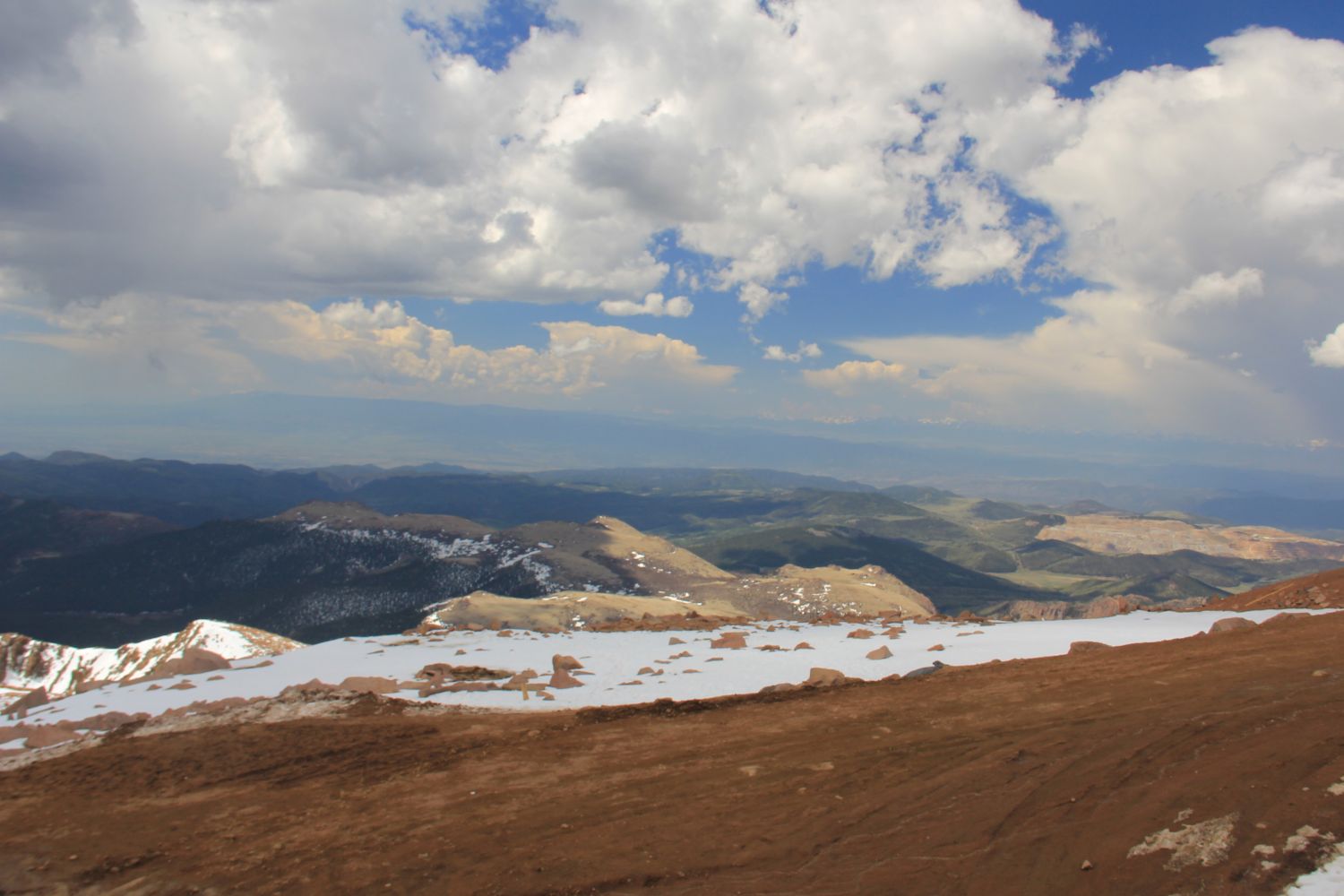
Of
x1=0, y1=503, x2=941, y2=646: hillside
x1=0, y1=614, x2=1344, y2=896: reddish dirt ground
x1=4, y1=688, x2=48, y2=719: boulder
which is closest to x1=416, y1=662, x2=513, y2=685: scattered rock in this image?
x1=0, y1=614, x2=1344, y2=896: reddish dirt ground

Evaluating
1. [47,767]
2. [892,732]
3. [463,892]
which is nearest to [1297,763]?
[892,732]

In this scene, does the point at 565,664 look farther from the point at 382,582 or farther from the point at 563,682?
the point at 382,582

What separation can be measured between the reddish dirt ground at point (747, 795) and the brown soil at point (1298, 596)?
10445 mm

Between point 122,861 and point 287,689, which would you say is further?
point 287,689

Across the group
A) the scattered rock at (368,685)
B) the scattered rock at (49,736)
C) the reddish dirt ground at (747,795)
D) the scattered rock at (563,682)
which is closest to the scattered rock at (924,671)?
the reddish dirt ground at (747,795)

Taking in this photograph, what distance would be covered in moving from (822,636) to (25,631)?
19887cm

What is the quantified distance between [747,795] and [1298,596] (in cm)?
2584

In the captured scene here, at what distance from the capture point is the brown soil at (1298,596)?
79.1 ft

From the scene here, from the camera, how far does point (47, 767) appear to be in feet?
46.8

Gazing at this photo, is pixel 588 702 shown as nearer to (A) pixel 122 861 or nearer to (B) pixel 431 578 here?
(A) pixel 122 861

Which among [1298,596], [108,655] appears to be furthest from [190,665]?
[108,655]

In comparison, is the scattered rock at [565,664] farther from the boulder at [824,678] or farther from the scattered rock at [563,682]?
the boulder at [824,678]

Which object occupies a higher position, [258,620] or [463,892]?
[463,892]

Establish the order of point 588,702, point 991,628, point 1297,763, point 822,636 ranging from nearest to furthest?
point 1297,763 < point 588,702 < point 991,628 < point 822,636
